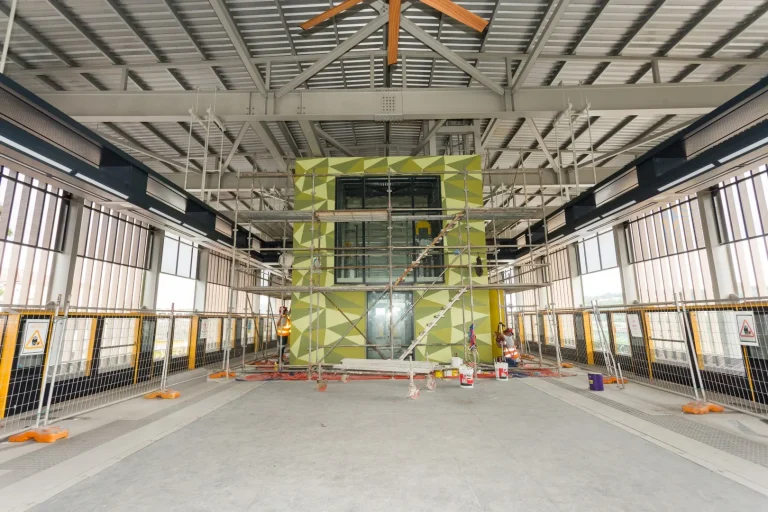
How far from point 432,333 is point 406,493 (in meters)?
8.61

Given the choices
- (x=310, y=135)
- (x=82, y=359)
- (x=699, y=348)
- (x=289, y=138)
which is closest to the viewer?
(x=82, y=359)

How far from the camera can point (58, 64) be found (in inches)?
376

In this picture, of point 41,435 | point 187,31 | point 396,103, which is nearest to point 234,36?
point 187,31

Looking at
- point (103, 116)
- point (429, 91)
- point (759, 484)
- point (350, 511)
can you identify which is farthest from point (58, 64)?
point (759, 484)

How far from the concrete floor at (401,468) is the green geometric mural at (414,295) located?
18.2 ft

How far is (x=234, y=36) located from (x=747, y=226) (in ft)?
56.4

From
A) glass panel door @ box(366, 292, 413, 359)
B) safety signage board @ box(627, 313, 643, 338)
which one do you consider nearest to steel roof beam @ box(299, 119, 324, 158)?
glass panel door @ box(366, 292, 413, 359)

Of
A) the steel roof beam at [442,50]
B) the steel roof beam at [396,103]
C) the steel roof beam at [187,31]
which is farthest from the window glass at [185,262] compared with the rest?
the steel roof beam at [442,50]

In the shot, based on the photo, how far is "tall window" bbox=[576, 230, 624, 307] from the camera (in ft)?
58.6

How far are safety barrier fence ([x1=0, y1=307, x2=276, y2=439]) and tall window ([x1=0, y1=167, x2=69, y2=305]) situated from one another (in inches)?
196

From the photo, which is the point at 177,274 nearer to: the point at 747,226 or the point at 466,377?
the point at 466,377

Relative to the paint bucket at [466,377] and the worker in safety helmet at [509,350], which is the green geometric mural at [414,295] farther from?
the paint bucket at [466,377]

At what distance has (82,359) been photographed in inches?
294

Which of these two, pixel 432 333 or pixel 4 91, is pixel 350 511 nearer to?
pixel 4 91
